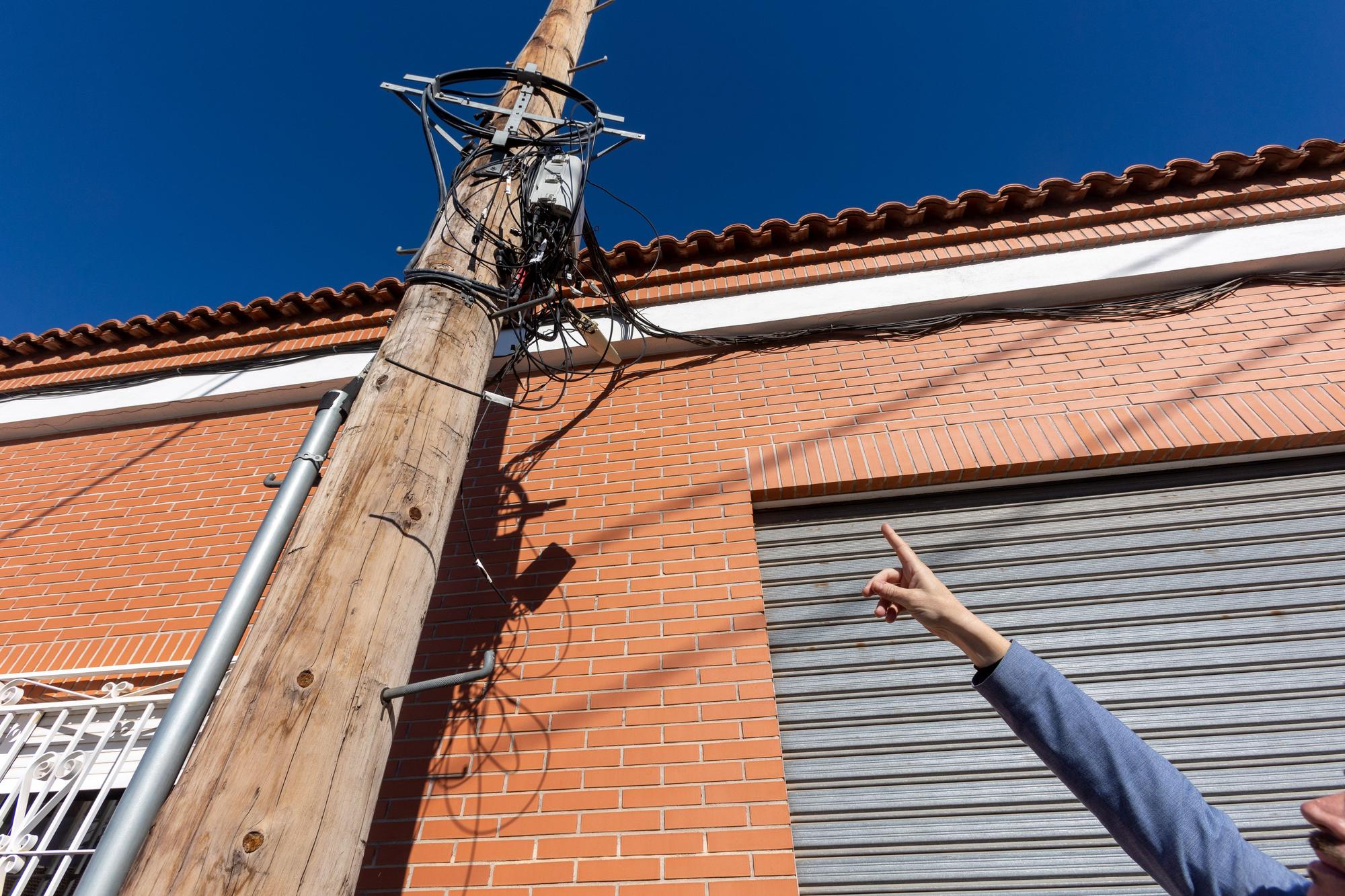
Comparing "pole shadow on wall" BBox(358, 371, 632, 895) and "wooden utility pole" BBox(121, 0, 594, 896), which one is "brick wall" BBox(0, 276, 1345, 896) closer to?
"pole shadow on wall" BBox(358, 371, 632, 895)

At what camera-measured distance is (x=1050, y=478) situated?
135 inches

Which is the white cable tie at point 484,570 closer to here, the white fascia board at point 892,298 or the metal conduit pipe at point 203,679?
the metal conduit pipe at point 203,679

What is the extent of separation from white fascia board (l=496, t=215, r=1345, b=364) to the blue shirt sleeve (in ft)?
10.7

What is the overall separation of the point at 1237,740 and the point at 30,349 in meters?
7.91

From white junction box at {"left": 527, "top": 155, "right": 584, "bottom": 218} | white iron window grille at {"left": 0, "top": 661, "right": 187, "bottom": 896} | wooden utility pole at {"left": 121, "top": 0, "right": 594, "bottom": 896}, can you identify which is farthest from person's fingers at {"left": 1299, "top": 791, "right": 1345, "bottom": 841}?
white iron window grille at {"left": 0, "top": 661, "right": 187, "bottom": 896}

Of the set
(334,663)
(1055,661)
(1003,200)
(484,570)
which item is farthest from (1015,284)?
(334,663)

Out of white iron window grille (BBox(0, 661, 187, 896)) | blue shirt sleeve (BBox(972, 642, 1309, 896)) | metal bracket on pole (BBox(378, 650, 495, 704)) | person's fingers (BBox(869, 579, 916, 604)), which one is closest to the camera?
blue shirt sleeve (BBox(972, 642, 1309, 896))

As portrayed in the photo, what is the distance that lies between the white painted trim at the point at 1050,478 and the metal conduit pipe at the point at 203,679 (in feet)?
7.11

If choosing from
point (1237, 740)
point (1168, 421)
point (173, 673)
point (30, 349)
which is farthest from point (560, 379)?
point (30, 349)

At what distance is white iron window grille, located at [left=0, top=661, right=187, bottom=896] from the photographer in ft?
9.46

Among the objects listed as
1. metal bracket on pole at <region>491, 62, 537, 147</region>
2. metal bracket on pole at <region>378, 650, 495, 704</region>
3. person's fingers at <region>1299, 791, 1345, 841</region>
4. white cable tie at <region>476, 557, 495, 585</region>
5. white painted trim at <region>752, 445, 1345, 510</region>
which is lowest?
person's fingers at <region>1299, 791, 1345, 841</region>

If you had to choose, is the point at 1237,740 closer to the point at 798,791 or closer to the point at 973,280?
the point at 798,791

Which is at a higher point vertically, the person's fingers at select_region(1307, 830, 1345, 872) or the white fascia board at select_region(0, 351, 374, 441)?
the white fascia board at select_region(0, 351, 374, 441)

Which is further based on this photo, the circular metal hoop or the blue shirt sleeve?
the circular metal hoop
